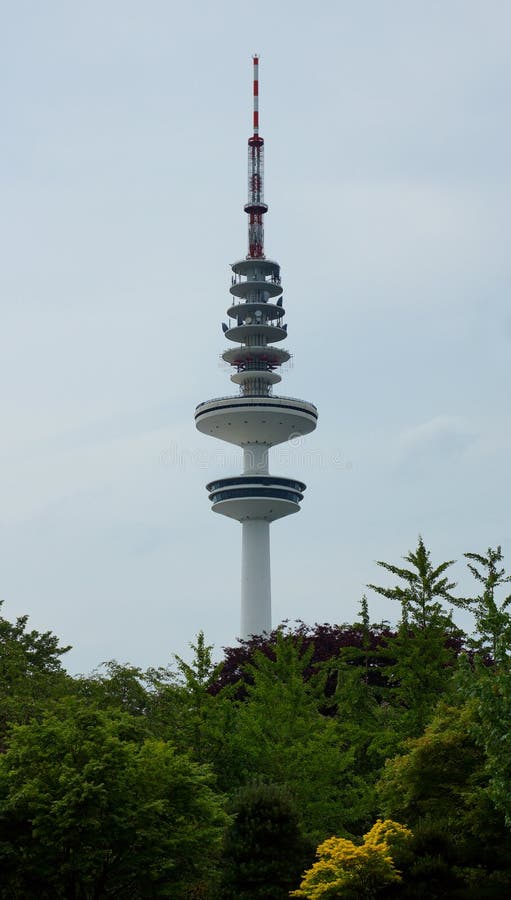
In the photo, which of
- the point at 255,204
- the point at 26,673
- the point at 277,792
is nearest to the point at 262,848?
the point at 277,792

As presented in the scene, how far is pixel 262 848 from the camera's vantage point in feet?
112

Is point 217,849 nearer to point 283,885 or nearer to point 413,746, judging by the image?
point 283,885

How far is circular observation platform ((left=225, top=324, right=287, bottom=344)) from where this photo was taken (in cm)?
11904

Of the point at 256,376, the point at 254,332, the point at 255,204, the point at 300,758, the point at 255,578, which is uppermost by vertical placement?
the point at 255,204

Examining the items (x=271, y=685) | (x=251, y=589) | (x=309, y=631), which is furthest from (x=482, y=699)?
(x=251, y=589)

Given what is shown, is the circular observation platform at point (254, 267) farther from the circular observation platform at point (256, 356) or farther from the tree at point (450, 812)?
the tree at point (450, 812)

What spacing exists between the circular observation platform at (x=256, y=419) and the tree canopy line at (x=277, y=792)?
72.3 metres

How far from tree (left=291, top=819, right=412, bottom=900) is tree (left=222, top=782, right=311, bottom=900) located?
4.47ft

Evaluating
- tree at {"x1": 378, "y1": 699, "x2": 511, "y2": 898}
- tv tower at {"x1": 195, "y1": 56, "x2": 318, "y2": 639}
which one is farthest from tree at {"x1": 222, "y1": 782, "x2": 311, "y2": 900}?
tv tower at {"x1": 195, "y1": 56, "x2": 318, "y2": 639}

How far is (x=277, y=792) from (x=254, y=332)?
287 ft

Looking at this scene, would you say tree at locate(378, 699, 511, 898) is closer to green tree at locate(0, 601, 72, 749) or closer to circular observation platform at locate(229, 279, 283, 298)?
green tree at locate(0, 601, 72, 749)

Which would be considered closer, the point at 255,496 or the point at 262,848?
the point at 262,848

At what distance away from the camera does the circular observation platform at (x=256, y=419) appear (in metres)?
115

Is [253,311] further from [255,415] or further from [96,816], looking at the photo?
[96,816]
